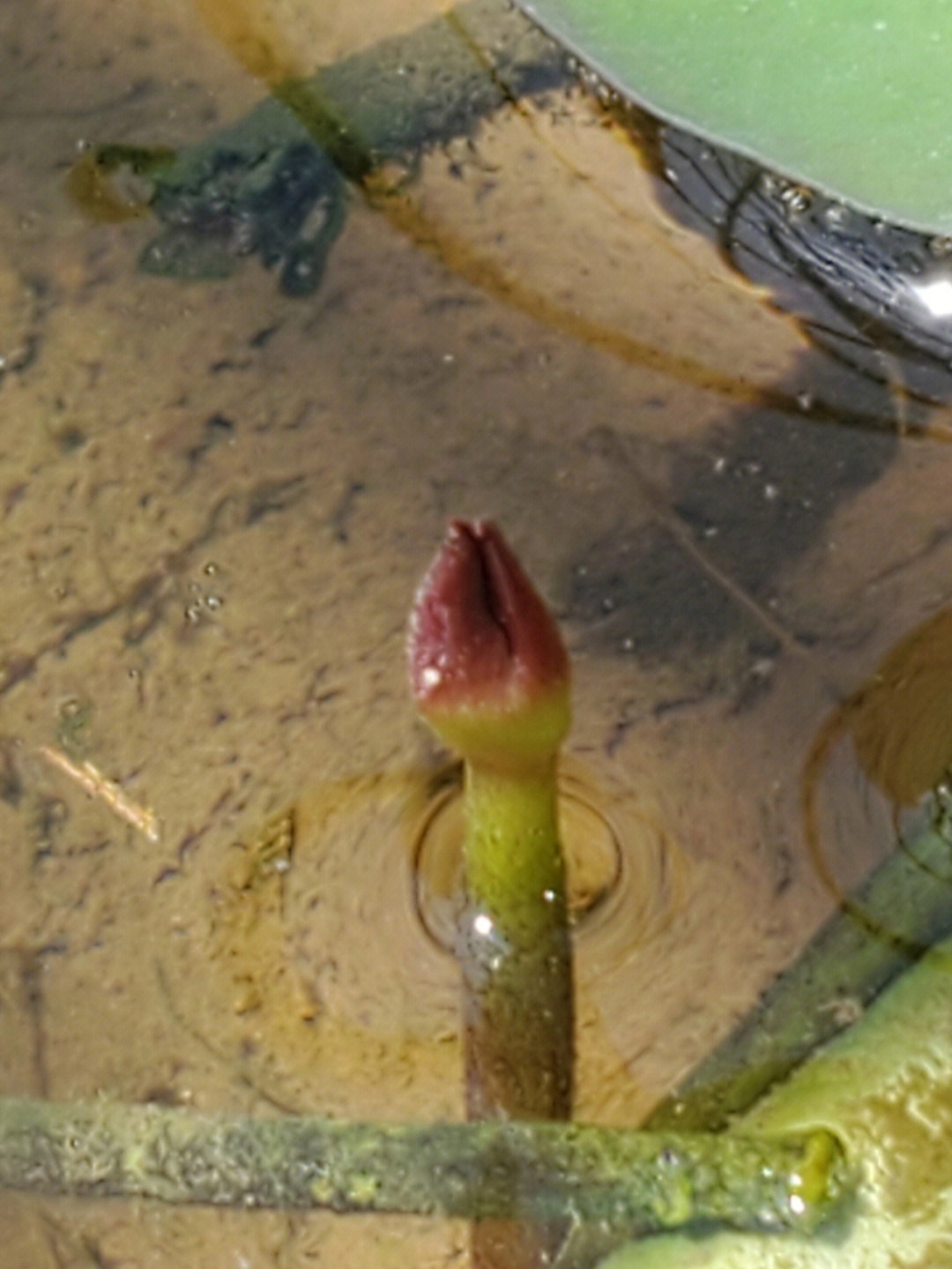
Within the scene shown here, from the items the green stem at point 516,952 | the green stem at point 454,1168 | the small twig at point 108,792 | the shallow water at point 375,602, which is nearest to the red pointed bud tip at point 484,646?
the green stem at point 516,952

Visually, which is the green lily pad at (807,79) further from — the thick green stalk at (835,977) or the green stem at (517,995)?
the green stem at (517,995)

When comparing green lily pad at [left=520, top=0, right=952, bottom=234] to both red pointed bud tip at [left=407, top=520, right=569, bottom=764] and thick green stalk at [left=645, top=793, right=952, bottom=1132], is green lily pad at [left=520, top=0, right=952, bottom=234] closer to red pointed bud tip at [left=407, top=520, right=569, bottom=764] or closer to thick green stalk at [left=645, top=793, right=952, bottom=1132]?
thick green stalk at [left=645, top=793, right=952, bottom=1132]

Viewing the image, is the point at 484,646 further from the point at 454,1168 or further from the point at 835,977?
the point at 835,977

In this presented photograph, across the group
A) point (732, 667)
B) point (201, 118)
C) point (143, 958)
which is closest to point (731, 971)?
point (732, 667)

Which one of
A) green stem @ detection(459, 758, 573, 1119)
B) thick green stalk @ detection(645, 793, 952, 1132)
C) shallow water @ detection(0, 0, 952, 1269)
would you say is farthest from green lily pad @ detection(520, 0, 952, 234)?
green stem @ detection(459, 758, 573, 1119)

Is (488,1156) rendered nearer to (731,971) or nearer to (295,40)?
(731,971)

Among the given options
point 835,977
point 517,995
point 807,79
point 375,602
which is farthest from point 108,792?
point 807,79
